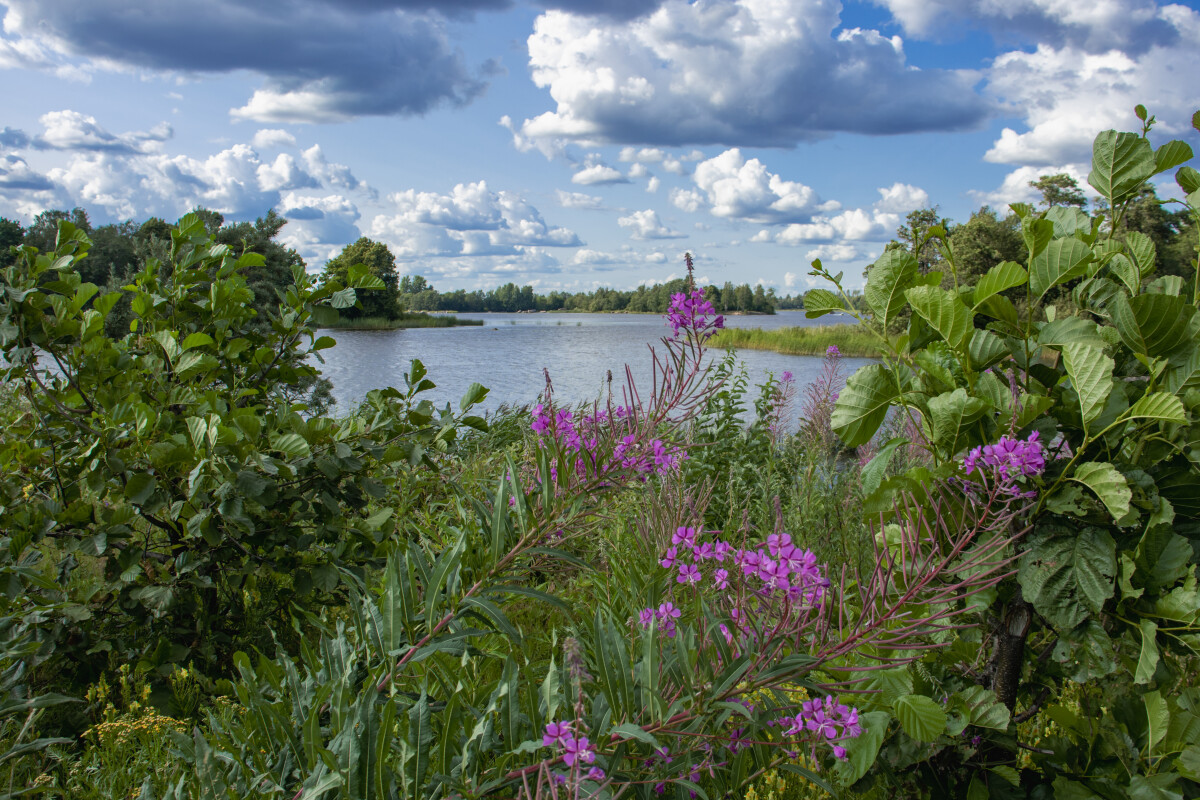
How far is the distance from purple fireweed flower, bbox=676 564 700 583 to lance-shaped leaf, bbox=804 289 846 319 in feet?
2.72

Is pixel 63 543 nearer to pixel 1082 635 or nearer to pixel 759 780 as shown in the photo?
pixel 759 780

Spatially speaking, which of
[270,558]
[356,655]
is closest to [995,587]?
[356,655]

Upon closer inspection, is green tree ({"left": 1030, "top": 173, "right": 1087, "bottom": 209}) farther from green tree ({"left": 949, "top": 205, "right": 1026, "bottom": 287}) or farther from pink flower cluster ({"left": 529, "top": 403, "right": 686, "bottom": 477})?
pink flower cluster ({"left": 529, "top": 403, "right": 686, "bottom": 477})

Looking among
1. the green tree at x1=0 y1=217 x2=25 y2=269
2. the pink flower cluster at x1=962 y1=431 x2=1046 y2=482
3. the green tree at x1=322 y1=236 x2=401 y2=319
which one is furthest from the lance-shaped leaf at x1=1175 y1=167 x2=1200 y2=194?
the green tree at x1=322 y1=236 x2=401 y2=319

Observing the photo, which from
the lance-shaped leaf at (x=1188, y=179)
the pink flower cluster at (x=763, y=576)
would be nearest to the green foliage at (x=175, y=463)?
the pink flower cluster at (x=763, y=576)

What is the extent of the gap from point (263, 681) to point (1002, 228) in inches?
1430

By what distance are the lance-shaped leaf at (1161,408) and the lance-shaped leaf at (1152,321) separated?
21 centimetres

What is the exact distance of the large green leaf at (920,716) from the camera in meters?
1.35

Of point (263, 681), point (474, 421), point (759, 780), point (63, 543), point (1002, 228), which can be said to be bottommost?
point (759, 780)

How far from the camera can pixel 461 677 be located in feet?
4.75

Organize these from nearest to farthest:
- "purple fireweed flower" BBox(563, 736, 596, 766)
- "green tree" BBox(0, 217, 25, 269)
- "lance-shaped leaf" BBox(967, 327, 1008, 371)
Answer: "purple fireweed flower" BBox(563, 736, 596, 766) < "lance-shaped leaf" BBox(967, 327, 1008, 371) < "green tree" BBox(0, 217, 25, 269)

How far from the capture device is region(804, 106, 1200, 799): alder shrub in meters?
1.48

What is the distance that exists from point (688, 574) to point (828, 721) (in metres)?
0.42

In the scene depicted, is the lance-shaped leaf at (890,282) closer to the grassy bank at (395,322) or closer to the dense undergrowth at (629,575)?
the dense undergrowth at (629,575)
